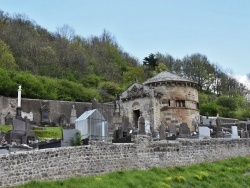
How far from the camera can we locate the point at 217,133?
23828 millimetres

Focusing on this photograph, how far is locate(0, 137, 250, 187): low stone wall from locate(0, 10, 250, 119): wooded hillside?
2691 centimetres

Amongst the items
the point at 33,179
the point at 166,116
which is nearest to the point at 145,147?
the point at 33,179

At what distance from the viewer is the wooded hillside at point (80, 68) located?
Result: 4747cm

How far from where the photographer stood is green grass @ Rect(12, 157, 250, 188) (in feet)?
42.4

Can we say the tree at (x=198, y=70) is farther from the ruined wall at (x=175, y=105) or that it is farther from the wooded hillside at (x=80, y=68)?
the ruined wall at (x=175, y=105)

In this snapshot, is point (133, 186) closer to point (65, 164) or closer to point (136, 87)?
point (65, 164)

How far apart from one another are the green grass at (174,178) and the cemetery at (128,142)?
510 millimetres

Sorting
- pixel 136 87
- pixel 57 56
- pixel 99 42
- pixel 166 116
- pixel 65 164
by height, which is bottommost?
pixel 65 164

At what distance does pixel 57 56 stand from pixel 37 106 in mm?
23329

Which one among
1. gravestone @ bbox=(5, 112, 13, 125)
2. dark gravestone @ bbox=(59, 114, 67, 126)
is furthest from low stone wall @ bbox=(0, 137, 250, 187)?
dark gravestone @ bbox=(59, 114, 67, 126)

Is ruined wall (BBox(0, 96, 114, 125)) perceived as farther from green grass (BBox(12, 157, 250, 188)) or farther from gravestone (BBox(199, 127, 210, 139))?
green grass (BBox(12, 157, 250, 188))

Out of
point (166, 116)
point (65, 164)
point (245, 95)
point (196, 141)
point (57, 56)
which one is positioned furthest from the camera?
point (245, 95)

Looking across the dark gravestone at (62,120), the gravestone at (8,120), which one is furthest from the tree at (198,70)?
the gravestone at (8,120)

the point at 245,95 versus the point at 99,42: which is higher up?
the point at 99,42
